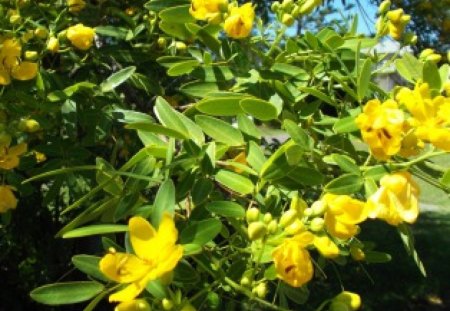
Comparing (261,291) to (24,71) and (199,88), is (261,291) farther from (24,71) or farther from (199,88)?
(24,71)

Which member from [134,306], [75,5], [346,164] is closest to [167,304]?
[134,306]

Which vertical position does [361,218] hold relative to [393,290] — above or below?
above

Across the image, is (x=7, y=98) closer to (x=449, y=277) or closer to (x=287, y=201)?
(x=287, y=201)

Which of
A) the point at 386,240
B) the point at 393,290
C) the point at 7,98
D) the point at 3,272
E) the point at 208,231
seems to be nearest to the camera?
the point at 208,231

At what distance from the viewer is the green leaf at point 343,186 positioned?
0.94 m

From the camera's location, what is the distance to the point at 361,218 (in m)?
0.88

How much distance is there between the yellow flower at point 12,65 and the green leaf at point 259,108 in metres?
0.55

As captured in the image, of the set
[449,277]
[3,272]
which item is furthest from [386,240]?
[3,272]

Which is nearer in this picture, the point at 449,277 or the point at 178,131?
the point at 178,131

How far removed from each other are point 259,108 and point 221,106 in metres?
0.07

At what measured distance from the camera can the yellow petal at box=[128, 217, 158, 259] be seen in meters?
0.79

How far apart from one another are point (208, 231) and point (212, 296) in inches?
5.1

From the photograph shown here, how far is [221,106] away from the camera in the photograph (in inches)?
41.8

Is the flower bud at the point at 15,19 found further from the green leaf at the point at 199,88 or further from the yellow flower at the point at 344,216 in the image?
the yellow flower at the point at 344,216
